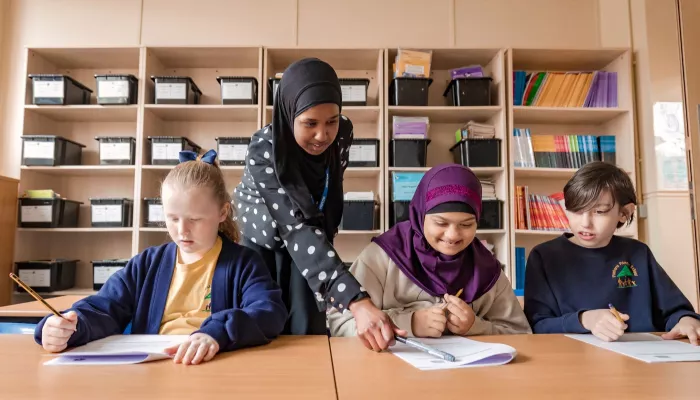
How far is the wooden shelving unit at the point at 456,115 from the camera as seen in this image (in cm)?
298

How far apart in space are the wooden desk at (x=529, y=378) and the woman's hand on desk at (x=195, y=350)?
21 cm

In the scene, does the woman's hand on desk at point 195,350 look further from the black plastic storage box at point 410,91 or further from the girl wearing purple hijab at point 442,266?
the black plastic storage box at point 410,91

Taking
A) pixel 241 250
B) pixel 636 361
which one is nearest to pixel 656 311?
pixel 636 361

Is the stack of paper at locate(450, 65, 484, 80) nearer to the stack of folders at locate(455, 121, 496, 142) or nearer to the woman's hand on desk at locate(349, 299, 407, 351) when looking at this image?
the stack of folders at locate(455, 121, 496, 142)

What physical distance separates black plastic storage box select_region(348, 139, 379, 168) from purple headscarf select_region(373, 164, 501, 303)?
1684mm

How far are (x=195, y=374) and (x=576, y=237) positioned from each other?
46.9 inches

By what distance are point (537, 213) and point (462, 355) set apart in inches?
98.0

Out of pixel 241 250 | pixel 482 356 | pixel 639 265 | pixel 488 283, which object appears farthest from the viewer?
pixel 639 265

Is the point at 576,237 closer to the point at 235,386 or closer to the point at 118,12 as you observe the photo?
the point at 235,386

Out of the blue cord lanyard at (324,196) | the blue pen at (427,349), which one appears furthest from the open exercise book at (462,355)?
the blue cord lanyard at (324,196)

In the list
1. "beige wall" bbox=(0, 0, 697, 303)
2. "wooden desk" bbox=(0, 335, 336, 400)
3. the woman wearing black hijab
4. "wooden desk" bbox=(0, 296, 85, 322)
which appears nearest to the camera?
"wooden desk" bbox=(0, 335, 336, 400)

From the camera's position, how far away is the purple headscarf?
1.24m

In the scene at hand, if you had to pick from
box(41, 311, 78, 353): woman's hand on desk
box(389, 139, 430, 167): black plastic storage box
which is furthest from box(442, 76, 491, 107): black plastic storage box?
box(41, 311, 78, 353): woman's hand on desk

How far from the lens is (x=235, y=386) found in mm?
628
